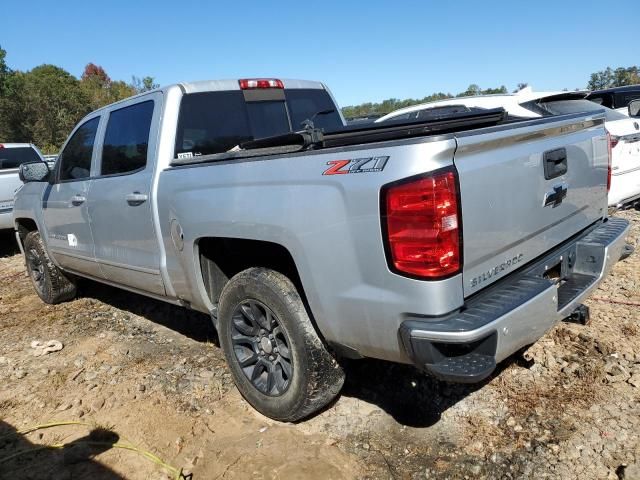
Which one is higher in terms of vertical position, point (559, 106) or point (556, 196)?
point (559, 106)

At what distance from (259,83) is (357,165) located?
7.02 feet

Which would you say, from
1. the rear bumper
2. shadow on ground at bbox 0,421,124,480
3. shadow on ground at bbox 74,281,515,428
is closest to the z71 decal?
the rear bumper

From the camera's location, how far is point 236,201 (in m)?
2.70

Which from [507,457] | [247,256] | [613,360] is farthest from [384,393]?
[613,360]

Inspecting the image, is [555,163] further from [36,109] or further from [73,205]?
[36,109]

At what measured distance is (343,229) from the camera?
2195mm

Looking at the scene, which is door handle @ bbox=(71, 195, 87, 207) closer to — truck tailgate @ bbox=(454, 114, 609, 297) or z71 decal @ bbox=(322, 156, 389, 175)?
z71 decal @ bbox=(322, 156, 389, 175)

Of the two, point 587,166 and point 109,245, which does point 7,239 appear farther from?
point 587,166

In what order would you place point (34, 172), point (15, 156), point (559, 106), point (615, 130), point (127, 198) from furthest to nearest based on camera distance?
1. point (15, 156)
2. point (559, 106)
3. point (615, 130)
4. point (34, 172)
5. point (127, 198)

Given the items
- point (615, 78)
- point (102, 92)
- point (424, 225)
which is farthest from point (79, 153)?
point (102, 92)

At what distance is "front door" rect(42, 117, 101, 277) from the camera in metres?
4.27

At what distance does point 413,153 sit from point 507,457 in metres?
1.60

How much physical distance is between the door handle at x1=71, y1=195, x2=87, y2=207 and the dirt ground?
1275 mm

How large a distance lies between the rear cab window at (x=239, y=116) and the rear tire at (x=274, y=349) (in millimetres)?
1117
